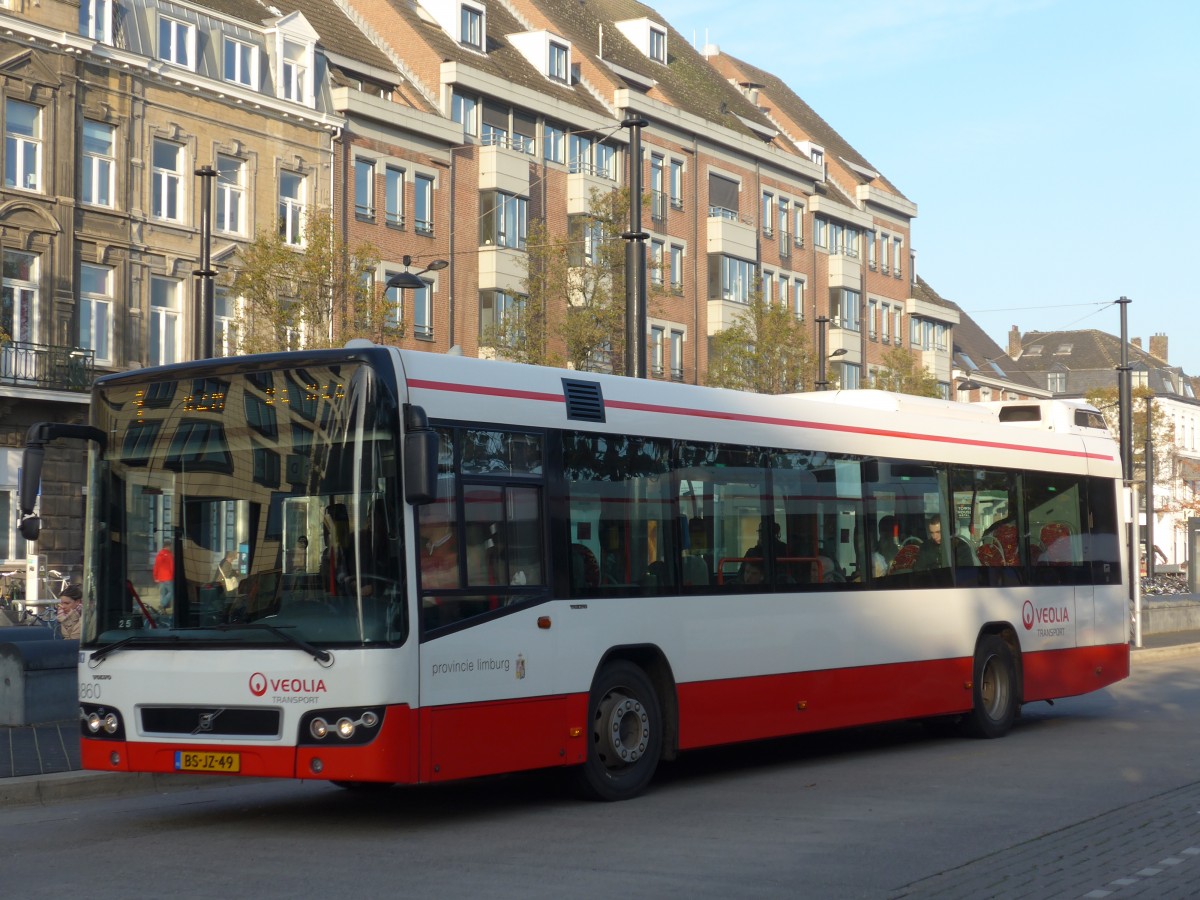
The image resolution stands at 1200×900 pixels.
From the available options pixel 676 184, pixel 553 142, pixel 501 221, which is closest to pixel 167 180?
pixel 501 221

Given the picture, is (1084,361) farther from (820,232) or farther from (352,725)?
(352,725)

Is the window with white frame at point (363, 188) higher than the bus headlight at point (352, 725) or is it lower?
higher

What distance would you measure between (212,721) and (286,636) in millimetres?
718

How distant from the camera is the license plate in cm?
1015

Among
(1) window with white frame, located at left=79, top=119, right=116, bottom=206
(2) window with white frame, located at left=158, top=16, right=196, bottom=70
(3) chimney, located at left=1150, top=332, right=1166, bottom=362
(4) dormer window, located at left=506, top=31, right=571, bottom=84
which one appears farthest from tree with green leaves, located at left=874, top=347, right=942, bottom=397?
(3) chimney, located at left=1150, top=332, right=1166, bottom=362

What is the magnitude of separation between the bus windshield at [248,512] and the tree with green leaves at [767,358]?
3621 cm

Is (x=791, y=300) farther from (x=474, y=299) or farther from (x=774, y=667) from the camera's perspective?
(x=774, y=667)

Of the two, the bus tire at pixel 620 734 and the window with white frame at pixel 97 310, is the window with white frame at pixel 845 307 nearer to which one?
the window with white frame at pixel 97 310

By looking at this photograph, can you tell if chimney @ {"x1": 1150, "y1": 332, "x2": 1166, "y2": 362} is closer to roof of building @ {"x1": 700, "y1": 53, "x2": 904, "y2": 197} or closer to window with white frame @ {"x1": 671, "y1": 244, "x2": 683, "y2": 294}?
roof of building @ {"x1": 700, "y1": 53, "x2": 904, "y2": 197}

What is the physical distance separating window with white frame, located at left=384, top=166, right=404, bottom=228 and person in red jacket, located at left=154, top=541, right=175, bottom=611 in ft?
117

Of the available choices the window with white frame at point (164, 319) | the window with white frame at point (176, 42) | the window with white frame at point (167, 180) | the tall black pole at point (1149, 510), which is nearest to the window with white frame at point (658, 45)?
the tall black pole at point (1149, 510)

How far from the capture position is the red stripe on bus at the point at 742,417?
11.0 meters

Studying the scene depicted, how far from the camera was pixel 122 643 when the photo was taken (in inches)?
419

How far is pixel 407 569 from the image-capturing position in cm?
1016
